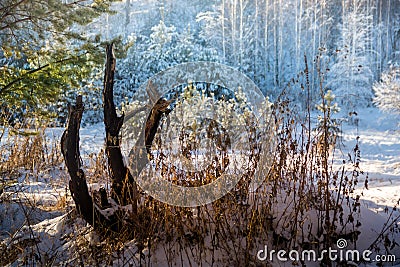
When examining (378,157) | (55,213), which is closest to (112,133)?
(55,213)

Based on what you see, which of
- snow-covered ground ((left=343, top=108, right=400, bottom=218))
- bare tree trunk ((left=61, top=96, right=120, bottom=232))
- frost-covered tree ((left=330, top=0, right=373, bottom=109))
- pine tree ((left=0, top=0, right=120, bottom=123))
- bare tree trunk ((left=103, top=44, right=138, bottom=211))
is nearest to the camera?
bare tree trunk ((left=61, top=96, right=120, bottom=232))

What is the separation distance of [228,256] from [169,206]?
564 mm

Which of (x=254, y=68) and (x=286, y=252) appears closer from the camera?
(x=286, y=252)

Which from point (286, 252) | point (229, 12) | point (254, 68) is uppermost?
point (229, 12)

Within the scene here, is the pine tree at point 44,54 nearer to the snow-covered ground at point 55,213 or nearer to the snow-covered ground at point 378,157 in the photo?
the snow-covered ground at point 55,213

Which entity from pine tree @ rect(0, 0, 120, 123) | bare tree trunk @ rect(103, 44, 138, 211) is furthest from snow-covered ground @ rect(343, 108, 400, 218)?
pine tree @ rect(0, 0, 120, 123)

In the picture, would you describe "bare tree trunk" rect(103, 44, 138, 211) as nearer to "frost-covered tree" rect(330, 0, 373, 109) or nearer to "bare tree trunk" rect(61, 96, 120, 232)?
"bare tree trunk" rect(61, 96, 120, 232)

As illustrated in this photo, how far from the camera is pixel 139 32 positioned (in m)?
22.4

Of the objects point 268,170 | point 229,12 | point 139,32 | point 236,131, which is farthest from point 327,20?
point 268,170

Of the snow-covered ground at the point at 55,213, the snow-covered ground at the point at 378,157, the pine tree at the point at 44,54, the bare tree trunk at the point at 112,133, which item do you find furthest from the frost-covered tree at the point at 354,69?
the bare tree trunk at the point at 112,133

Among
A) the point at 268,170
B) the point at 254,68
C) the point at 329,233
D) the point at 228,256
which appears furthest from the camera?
the point at 254,68

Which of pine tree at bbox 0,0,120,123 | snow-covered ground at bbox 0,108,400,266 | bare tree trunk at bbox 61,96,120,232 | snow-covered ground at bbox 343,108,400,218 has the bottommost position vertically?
snow-covered ground at bbox 343,108,400,218

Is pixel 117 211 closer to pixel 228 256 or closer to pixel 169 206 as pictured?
pixel 169 206

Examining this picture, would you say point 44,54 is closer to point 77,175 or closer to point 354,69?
point 77,175
